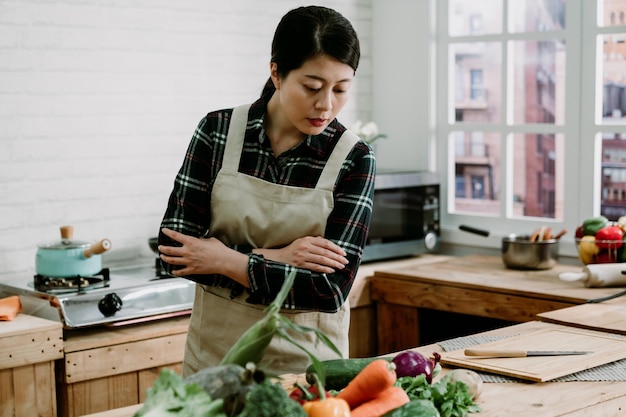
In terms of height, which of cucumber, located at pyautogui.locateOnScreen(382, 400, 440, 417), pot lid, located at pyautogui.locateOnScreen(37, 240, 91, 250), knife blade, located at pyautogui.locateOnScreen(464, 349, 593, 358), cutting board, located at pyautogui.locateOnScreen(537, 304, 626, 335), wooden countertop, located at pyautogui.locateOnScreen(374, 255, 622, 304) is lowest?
wooden countertop, located at pyautogui.locateOnScreen(374, 255, 622, 304)

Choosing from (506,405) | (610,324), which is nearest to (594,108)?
(610,324)

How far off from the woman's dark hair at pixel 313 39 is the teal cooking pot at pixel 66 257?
1435mm

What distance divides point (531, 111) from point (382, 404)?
3220mm

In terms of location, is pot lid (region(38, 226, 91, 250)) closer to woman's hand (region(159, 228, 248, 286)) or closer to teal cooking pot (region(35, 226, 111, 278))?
teal cooking pot (region(35, 226, 111, 278))

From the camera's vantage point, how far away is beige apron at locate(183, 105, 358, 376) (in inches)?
98.5

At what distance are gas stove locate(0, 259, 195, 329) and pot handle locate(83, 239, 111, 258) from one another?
10cm

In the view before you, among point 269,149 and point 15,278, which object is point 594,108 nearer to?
point 269,149

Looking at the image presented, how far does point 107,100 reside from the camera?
403cm

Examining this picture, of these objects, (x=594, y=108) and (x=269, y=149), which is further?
(x=594, y=108)

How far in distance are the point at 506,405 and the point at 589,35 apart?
269 centimetres

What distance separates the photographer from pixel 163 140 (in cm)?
424

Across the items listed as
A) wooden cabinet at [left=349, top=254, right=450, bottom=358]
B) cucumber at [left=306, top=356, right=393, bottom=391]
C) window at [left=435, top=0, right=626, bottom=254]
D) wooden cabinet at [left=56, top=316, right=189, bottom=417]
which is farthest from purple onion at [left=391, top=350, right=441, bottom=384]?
window at [left=435, top=0, right=626, bottom=254]

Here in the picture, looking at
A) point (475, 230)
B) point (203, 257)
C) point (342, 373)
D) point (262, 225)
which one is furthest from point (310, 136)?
point (475, 230)

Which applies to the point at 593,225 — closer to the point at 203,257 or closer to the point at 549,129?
the point at 549,129
